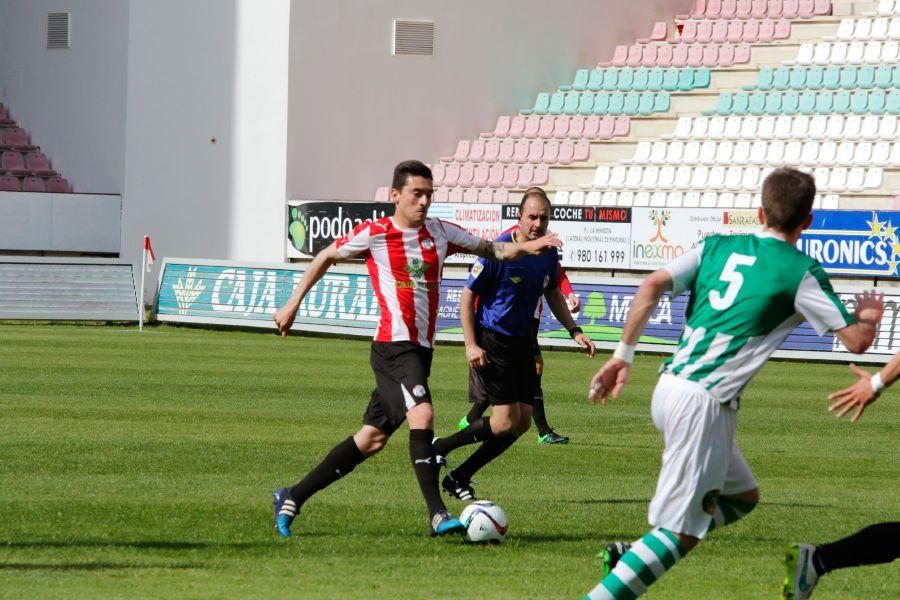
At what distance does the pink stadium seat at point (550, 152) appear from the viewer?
35875 mm

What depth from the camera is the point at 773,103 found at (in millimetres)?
33875

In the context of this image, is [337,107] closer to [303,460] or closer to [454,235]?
[303,460]

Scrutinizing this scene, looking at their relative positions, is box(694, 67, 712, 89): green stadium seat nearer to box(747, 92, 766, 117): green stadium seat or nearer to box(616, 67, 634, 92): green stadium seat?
box(616, 67, 634, 92): green stadium seat

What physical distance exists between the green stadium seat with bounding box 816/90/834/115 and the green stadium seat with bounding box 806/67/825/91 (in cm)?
60

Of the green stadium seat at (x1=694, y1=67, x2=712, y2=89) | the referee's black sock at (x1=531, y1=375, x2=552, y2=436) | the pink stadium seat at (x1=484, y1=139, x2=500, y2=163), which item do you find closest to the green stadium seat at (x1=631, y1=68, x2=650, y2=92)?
the green stadium seat at (x1=694, y1=67, x2=712, y2=89)

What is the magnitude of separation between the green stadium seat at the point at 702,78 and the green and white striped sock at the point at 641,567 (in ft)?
103

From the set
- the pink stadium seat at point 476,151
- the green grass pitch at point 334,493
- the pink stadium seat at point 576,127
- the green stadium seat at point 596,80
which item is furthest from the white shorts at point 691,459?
the green stadium seat at point 596,80

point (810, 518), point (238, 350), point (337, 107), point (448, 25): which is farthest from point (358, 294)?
point (810, 518)

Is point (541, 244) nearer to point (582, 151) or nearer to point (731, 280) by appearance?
point (731, 280)

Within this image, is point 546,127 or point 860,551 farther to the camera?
point 546,127

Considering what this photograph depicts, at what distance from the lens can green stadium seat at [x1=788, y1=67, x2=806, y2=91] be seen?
34.2 metres

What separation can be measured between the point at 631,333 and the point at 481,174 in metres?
30.4

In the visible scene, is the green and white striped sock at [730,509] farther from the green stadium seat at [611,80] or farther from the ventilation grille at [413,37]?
the green stadium seat at [611,80]

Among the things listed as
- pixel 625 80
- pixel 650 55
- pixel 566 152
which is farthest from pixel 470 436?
pixel 650 55
